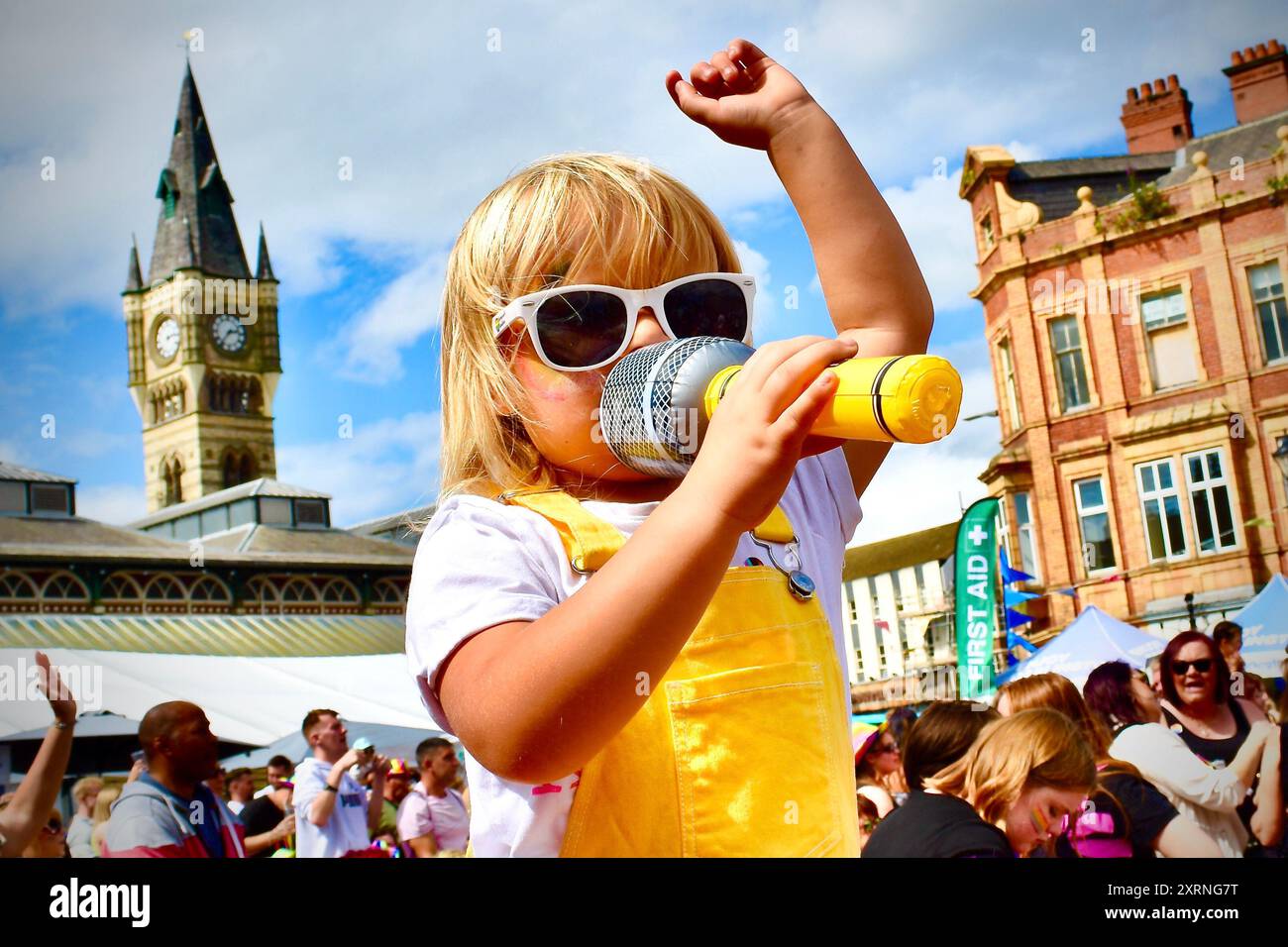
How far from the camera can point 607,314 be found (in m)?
0.88

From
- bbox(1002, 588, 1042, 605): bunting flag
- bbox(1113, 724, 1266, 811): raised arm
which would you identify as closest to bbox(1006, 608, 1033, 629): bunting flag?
bbox(1002, 588, 1042, 605): bunting flag

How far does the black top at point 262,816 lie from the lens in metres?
5.19

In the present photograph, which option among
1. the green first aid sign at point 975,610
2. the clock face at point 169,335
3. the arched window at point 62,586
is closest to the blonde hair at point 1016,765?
the green first aid sign at point 975,610

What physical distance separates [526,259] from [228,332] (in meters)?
34.7

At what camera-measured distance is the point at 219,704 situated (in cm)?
880

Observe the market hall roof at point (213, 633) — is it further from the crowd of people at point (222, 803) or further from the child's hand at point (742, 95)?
the child's hand at point (742, 95)

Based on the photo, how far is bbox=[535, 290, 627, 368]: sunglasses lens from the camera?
0.88 m

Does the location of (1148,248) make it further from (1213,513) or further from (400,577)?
(400,577)

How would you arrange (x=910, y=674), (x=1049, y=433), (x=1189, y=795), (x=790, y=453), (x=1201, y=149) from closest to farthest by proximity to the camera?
(x=790, y=453) → (x=1189, y=795) → (x=1201, y=149) → (x=1049, y=433) → (x=910, y=674)

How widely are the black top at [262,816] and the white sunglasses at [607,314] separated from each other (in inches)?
187

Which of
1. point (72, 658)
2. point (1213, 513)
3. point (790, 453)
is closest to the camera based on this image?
point (790, 453)
